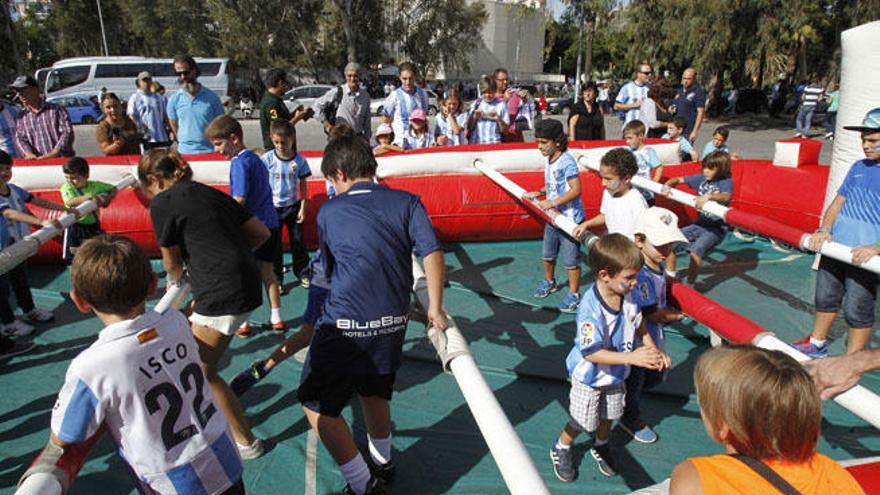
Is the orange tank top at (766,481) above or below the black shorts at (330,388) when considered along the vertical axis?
above

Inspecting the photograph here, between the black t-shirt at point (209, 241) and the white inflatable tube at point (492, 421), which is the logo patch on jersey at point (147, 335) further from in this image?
the black t-shirt at point (209, 241)

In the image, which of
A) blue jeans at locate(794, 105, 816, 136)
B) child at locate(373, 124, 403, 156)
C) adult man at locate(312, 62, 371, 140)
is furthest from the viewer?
blue jeans at locate(794, 105, 816, 136)

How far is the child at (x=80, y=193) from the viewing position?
17.0 ft

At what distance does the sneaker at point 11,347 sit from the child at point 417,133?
463 centimetres

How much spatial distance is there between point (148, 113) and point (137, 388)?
7.79m

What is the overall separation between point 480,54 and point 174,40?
3067 cm

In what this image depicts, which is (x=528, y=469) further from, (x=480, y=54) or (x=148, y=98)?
(x=480, y=54)

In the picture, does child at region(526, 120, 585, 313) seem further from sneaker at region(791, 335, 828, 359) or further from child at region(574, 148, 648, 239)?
sneaker at region(791, 335, 828, 359)

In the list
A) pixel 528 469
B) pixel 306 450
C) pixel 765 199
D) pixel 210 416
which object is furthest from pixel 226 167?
pixel 765 199

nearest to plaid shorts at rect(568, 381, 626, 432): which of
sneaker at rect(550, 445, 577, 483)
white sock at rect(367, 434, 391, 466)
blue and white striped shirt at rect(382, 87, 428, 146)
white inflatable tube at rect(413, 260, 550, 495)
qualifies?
sneaker at rect(550, 445, 577, 483)

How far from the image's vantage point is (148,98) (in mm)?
8398

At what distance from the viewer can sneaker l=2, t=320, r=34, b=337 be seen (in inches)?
187

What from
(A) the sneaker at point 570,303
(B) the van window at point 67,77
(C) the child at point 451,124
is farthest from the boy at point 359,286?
(B) the van window at point 67,77

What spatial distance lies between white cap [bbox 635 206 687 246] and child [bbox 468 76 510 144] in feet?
14.3
